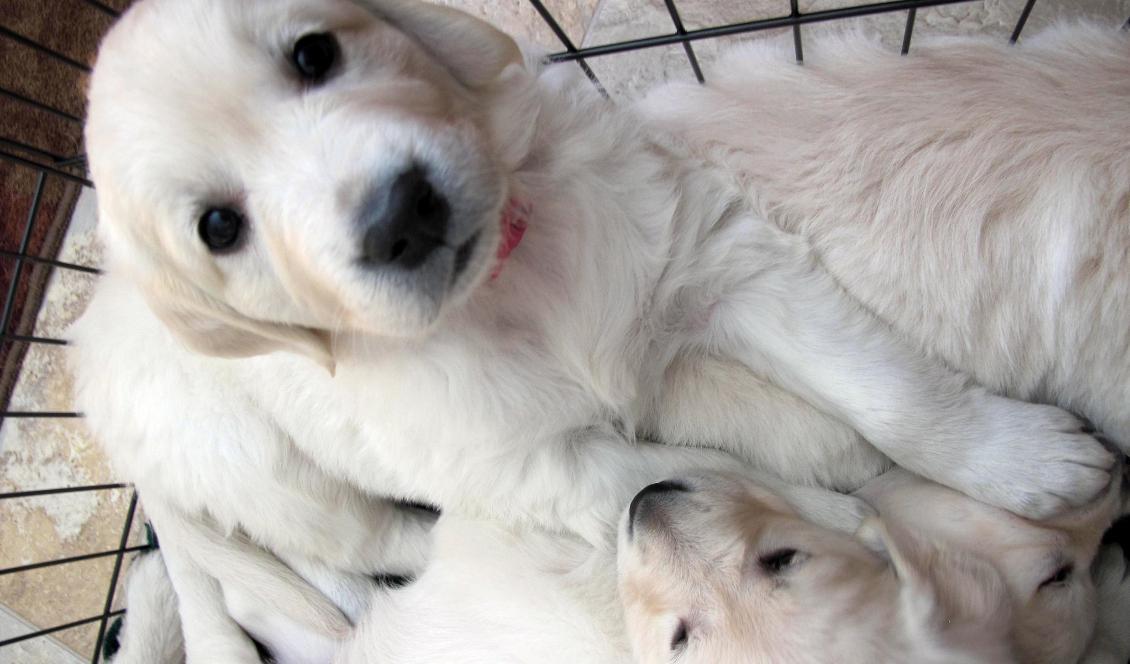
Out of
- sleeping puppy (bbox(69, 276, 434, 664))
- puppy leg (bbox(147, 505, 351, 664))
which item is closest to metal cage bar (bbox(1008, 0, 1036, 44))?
sleeping puppy (bbox(69, 276, 434, 664))

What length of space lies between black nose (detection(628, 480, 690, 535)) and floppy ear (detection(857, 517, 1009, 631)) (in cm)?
32

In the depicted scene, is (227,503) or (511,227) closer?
(511,227)

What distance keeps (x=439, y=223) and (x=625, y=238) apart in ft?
1.42

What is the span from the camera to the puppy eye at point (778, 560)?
137cm

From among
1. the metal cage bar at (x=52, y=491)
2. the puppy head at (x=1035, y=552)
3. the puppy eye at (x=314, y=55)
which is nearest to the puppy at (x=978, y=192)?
the puppy head at (x=1035, y=552)

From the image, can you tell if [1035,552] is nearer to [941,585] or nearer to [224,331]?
[941,585]

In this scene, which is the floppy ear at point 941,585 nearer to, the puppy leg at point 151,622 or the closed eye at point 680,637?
the closed eye at point 680,637

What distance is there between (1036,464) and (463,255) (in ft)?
3.12

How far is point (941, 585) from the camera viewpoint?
1.35m

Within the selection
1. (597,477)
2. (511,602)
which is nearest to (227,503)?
(511,602)

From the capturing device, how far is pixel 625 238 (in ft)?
5.01

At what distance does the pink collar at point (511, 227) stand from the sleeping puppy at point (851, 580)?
0.45 meters

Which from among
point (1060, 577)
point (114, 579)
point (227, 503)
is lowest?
point (114, 579)

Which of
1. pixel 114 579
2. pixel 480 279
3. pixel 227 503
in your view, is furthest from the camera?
pixel 114 579
